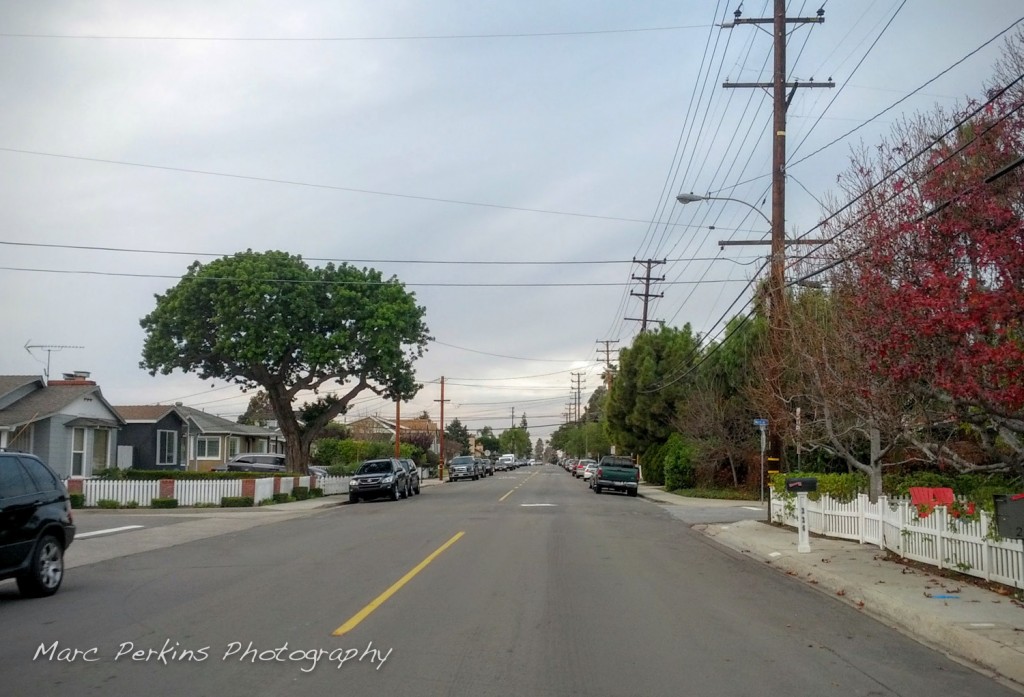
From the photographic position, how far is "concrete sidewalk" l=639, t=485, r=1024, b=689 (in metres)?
9.15

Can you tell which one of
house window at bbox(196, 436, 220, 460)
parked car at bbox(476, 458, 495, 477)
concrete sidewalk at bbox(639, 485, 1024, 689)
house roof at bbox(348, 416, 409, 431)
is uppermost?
house roof at bbox(348, 416, 409, 431)

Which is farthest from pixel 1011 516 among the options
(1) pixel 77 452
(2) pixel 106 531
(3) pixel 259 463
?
(3) pixel 259 463

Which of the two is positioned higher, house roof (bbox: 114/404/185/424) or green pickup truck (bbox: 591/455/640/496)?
house roof (bbox: 114/404/185/424)

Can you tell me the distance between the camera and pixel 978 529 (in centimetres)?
1304

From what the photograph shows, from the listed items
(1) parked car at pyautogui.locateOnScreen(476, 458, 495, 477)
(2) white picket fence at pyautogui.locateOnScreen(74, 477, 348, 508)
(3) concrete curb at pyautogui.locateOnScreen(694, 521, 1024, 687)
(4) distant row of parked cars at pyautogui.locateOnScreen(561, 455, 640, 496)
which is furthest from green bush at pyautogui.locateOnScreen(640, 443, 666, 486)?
(3) concrete curb at pyautogui.locateOnScreen(694, 521, 1024, 687)

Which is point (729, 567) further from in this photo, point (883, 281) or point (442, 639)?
point (442, 639)

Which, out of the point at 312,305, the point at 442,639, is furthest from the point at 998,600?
the point at 312,305

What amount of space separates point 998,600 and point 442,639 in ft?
22.6

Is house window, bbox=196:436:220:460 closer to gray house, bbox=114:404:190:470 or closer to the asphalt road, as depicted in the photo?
gray house, bbox=114:404:190:470

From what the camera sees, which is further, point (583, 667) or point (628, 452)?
point (628, 452)

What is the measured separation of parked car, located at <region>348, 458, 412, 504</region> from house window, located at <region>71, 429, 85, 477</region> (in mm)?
11579

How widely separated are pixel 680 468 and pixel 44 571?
119ft

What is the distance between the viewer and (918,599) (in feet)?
38.0

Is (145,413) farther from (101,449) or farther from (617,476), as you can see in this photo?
(617,476)
